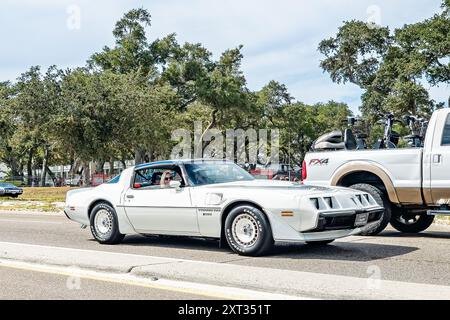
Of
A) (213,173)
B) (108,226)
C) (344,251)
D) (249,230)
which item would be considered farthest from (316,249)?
(108,226)

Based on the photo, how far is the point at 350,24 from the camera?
157ft

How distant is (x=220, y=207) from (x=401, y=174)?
149 inches

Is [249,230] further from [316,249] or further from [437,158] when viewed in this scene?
[437,158]

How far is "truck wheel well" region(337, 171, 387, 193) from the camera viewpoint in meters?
10.8

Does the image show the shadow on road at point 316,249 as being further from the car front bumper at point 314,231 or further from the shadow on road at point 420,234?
the shadow on road at point 420,234

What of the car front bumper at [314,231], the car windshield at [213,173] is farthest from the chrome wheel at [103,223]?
the car front bumper at [314,231]

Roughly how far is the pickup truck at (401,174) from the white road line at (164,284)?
16.5ft

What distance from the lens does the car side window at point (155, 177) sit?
30.5 ft

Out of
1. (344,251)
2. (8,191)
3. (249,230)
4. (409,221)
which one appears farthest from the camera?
(8,191)

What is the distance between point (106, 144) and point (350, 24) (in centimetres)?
2431

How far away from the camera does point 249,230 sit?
26.6 ft

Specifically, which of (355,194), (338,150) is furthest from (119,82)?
(355,194)

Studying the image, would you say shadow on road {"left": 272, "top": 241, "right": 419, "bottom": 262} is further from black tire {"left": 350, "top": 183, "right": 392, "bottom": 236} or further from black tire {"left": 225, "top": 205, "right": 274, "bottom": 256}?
black tire {"left": 350, "top": 183, "right": 392, "bottom": 236}

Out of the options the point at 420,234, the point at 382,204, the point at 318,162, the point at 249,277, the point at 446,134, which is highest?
the point at 446,134
